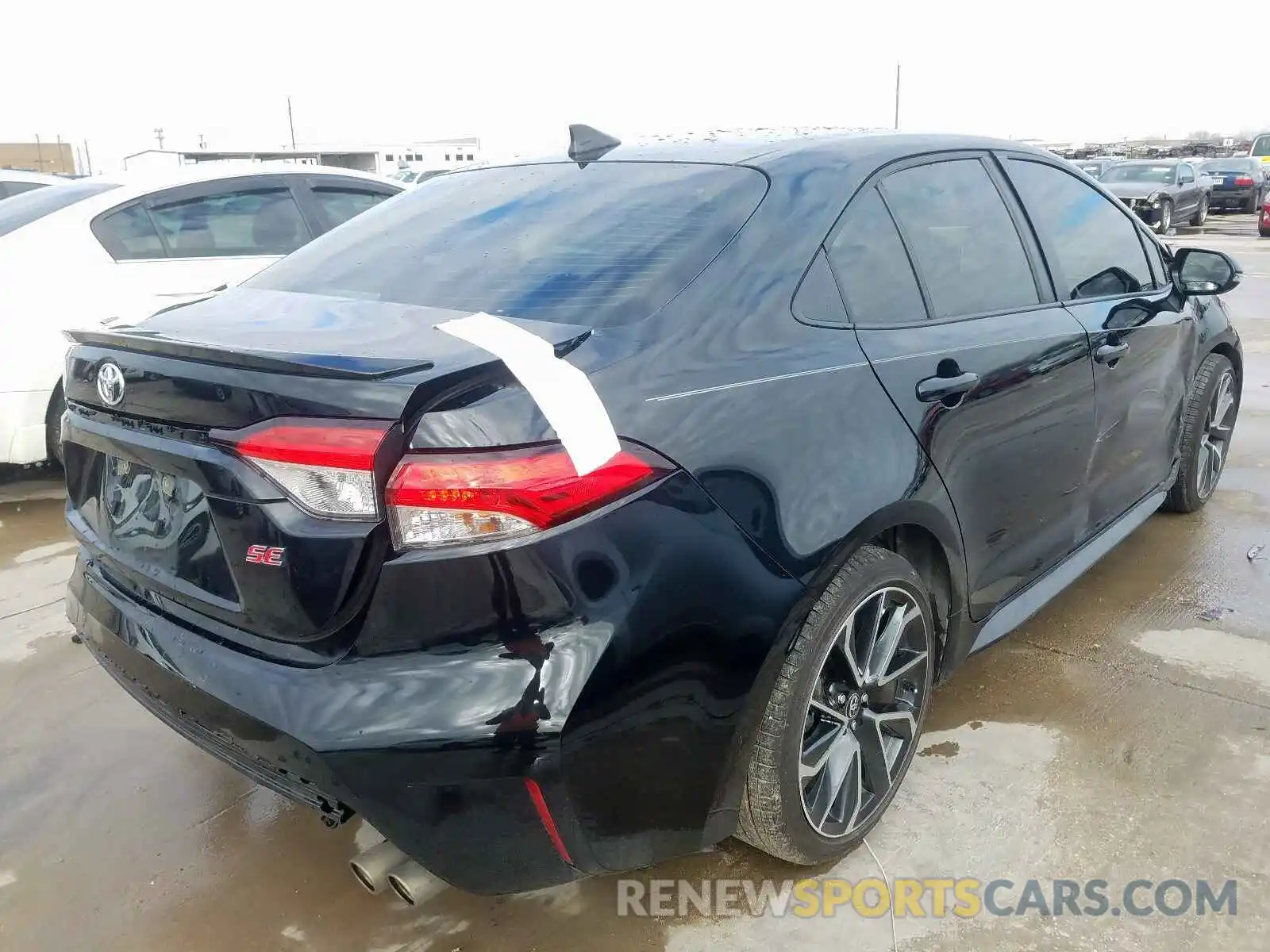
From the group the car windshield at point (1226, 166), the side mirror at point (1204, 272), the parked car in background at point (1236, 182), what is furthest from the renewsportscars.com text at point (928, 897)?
the car windshield at point (1226, 166)

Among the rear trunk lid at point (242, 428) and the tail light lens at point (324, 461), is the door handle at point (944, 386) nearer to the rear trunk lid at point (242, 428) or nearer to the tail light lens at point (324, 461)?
the rear trunk lid at point (242, 428)

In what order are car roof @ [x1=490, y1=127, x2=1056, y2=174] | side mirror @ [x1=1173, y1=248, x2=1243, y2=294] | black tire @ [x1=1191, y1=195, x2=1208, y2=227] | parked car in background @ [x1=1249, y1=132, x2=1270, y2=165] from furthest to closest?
parked car in background @ [x1=1249, y1=132, x2=1270, y2=165] < black tire @ [x1=1191, y1=195, x2=1208, y2=227] < side mirror @ [x1=1173, y1=248, x2=1243, y2=294] < car roof @ [x1=490, y1=127, x2=1056, y2=174]

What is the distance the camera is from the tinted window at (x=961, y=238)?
2508 mm

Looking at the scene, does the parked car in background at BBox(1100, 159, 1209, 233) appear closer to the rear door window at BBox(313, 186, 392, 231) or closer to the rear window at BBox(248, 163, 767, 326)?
the rear door window at BBox(313, 186, 392, 231)

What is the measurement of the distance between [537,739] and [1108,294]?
2551mm

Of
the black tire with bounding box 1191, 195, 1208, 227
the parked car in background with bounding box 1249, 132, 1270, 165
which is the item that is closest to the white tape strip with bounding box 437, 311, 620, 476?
the black tire with bounding box 1191, 195, 1208, 227

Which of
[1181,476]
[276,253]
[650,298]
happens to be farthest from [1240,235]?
[650,298]

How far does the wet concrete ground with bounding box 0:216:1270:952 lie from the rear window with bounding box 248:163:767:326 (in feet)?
3.51

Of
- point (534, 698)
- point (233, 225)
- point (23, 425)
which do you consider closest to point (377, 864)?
A: point (534, 698)

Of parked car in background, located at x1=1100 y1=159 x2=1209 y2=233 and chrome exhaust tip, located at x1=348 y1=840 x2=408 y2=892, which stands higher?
parked car in background, located at x1=1100 y1=159 x2=1209 y2=233

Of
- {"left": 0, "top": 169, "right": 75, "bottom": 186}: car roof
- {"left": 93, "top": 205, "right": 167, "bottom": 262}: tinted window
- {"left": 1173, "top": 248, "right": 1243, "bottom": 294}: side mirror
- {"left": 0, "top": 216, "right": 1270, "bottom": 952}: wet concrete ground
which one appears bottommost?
{"left": 0, "top": 216, "right": 1270, "bottom": 952}: wet concrete ground

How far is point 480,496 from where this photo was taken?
1.61 metres

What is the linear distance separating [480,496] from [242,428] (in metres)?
0.45

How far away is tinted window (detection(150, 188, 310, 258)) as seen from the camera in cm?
531
